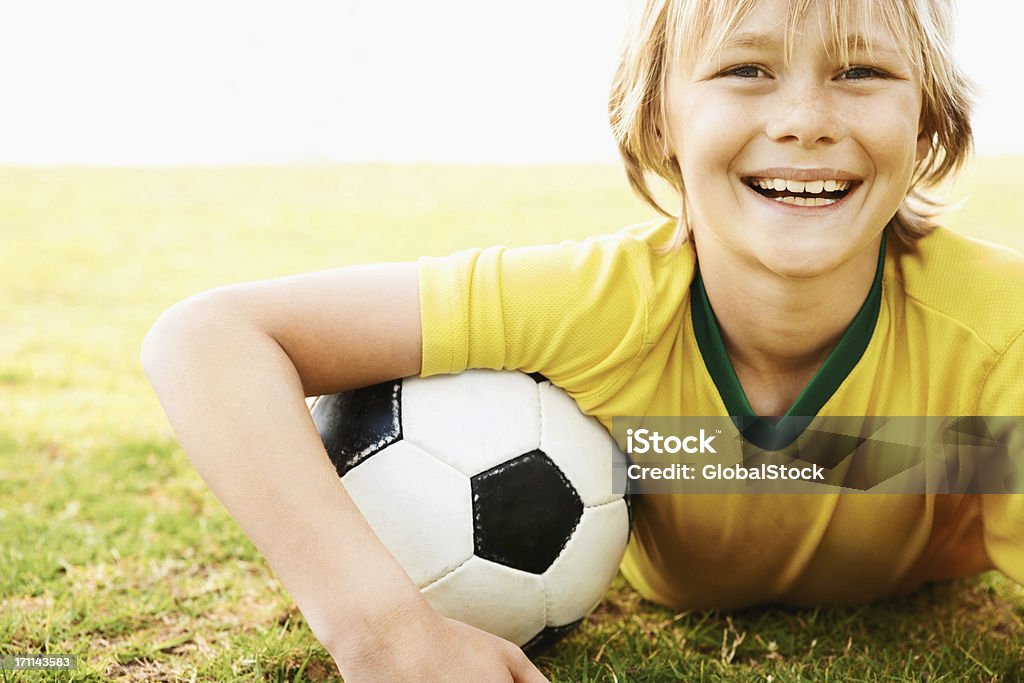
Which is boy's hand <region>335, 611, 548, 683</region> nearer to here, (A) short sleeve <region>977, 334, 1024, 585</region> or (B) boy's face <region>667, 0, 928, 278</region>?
(B) boy's face <region>667, 0, 928, 278</region>

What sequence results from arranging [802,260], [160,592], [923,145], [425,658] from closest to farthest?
1. [425,658]
2. [802,260]
3. [923,145]
4. [160,592]

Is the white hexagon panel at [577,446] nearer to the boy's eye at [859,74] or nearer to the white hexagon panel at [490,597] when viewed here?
the white hexagon panel at [490,597]

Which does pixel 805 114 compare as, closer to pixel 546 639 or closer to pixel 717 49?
pixel 717 49

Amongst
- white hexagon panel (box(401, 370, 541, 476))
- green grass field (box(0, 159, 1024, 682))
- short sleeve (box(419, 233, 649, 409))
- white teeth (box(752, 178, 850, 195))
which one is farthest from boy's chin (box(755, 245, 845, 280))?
green grass field (box(0, 159, 1024, 682))

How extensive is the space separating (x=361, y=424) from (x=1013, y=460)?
1.25 meters

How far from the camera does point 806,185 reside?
196 cm

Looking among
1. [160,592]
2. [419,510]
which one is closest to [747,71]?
[419,510]

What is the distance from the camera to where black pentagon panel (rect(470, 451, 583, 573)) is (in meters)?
1.94

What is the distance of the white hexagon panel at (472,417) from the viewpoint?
6.47 ft

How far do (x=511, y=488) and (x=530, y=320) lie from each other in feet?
1.05

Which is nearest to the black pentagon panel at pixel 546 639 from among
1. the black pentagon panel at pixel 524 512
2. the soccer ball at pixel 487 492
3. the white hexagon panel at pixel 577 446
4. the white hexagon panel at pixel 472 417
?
the soccer ball at pixel 487 492

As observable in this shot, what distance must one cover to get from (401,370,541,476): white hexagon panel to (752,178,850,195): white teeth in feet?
1.96

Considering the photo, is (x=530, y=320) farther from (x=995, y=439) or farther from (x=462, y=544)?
(x=995, y=439)

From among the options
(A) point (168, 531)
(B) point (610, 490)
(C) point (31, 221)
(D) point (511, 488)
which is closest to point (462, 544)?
(D) point (511, 488)
